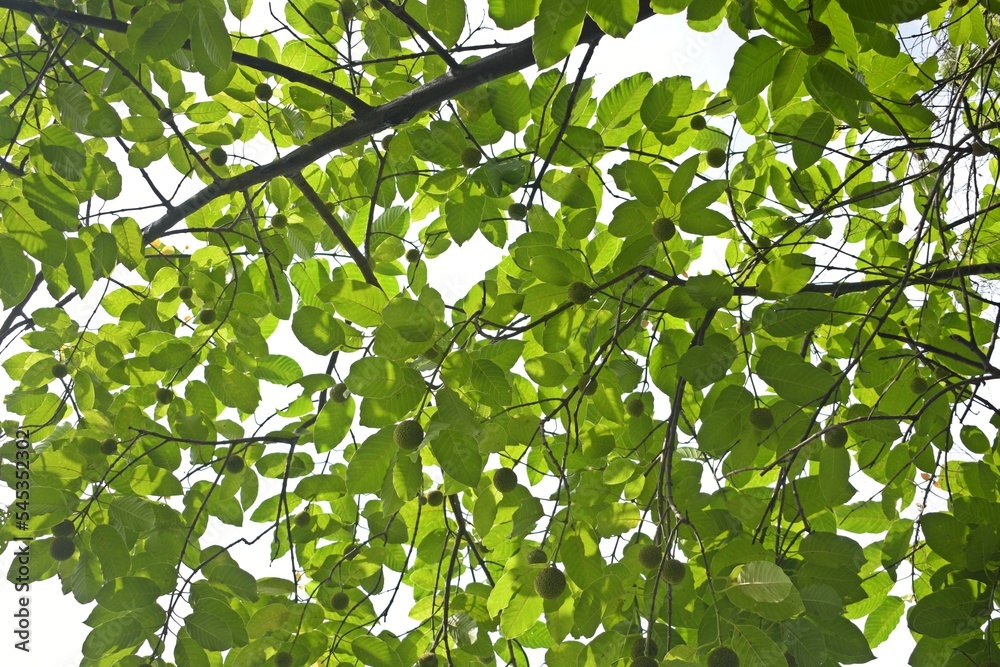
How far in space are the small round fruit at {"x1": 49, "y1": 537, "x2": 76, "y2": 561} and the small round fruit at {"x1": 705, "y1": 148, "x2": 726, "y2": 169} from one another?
235 cm

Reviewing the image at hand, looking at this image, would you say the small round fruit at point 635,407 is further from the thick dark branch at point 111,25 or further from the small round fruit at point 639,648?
the thick dark branch at point 111,25

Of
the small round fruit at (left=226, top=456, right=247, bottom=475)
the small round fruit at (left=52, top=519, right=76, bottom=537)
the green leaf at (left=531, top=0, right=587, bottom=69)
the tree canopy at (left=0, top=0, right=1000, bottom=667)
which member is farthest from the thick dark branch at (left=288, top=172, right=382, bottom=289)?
the green leaf at (left=531, top=0, right=587, bottom=69)

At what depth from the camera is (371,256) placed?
2467 millimetres

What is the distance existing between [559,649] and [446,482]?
50cm

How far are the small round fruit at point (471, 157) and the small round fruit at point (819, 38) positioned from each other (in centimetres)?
93

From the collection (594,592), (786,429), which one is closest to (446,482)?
(594,592)

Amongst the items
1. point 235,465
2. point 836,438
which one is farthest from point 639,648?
point 235,465

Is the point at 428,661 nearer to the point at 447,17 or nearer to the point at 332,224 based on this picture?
the point at 332,224

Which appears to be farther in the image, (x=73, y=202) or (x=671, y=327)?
(x=671, y=327)

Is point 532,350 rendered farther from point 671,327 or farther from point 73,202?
point 73,202

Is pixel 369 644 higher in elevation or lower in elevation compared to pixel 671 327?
lower

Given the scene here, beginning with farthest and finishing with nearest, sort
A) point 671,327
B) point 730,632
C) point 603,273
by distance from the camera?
point 671,327
point 603,273
point 730,632

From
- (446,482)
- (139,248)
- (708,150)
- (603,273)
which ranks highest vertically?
(708,150)

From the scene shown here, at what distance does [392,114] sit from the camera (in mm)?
2078
